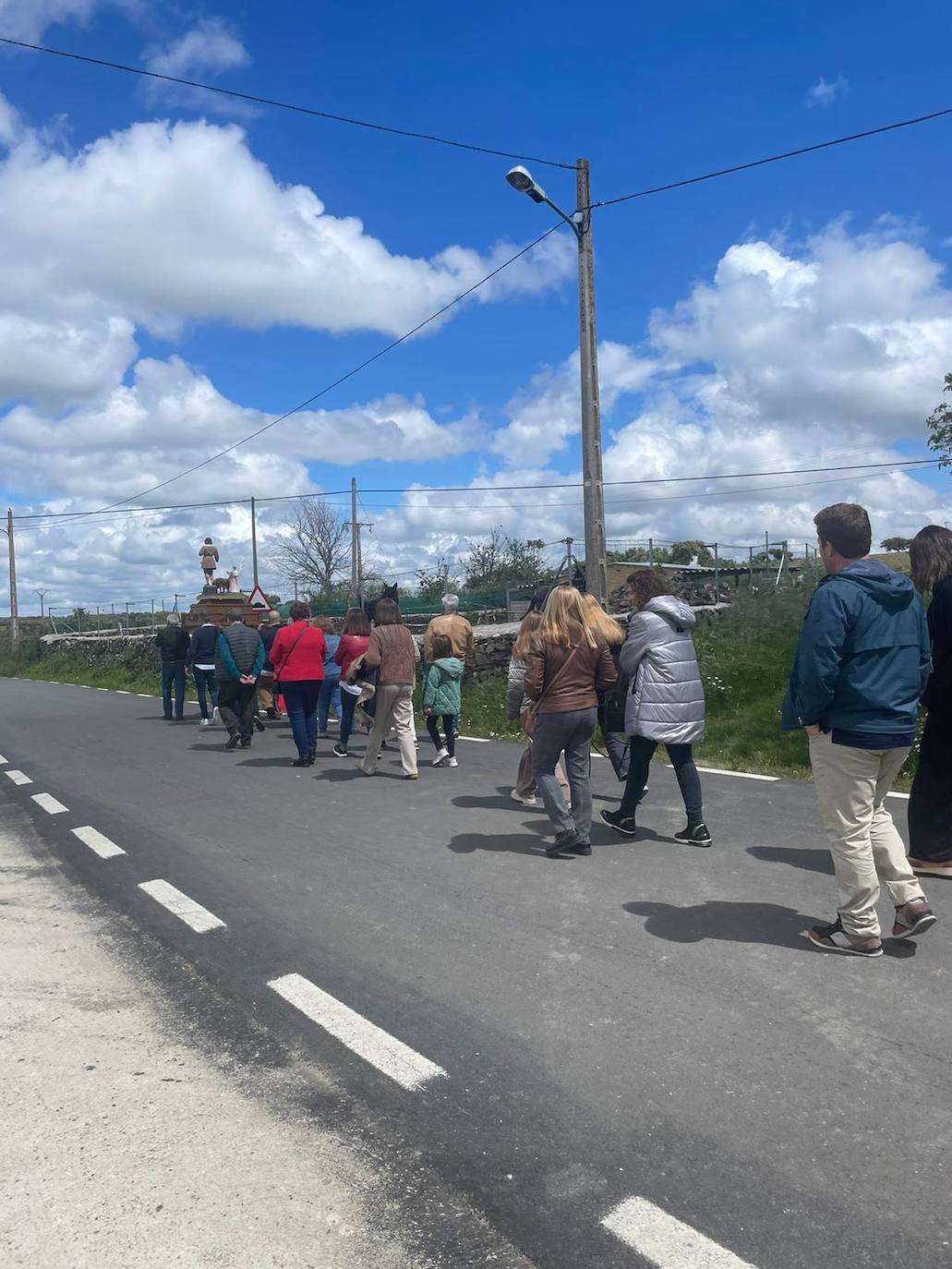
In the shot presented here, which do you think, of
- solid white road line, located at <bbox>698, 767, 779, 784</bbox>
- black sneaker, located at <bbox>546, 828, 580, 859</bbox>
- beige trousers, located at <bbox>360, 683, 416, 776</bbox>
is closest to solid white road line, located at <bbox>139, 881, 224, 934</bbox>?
black sneaker, located at <bbox>546, 828, 580, 859</bbox>

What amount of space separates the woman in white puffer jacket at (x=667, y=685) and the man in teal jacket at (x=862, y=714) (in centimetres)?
175

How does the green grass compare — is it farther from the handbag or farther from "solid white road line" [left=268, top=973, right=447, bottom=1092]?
"solid white road line" [left=268, top=973, right=447, bottom=1092]

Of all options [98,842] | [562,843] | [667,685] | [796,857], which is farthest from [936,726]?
[98,842]

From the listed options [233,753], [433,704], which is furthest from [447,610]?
[233,753]

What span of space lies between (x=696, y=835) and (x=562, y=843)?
3.06 ft

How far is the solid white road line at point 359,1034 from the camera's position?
3.28 metres

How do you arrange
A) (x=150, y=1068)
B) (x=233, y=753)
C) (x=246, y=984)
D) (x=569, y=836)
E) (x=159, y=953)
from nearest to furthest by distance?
(x=150, y=1068) < (x=246, y=984) < (x=159, y=953) < (x=569, y=836) < (x=233, y=753)

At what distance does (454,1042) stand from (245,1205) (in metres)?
1.08

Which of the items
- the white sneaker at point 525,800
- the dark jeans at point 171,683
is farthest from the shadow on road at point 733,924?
the dark jeans at point 171,683

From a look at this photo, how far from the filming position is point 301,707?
33.6 feet

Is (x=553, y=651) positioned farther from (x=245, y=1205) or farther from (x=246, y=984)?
(x=245, y=1205)

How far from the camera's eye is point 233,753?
11500mm

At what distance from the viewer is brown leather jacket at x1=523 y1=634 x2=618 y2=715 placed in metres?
5.99

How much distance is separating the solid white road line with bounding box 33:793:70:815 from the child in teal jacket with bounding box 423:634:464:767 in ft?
11.7
